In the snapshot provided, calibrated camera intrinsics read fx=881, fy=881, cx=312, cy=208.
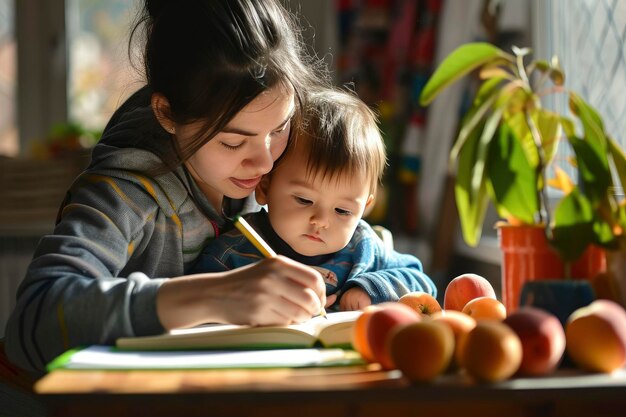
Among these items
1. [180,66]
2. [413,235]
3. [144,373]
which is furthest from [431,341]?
[413,235]

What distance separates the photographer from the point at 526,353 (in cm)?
78

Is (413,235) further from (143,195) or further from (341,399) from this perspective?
(341,399)

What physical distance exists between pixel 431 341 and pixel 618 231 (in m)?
0.30

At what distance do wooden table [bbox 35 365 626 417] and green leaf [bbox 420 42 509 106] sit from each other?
0.36m

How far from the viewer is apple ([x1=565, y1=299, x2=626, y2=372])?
0.78 m

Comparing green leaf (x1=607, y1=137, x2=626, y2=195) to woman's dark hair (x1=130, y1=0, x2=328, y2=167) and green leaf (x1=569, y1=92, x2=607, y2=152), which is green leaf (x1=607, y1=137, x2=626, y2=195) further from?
woman's dark hair (x1=130, y1=0, x2=328, y2=167)

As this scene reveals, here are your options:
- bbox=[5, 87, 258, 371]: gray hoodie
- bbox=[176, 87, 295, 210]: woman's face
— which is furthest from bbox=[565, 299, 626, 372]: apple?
bbox=[176, 87, 295, 210]: woman's face

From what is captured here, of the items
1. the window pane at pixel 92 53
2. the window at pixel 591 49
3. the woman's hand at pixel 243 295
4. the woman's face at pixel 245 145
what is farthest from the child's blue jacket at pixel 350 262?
the window pane at pixel 92 53

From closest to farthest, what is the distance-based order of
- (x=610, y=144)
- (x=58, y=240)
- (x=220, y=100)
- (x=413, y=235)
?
(x=610, y=144), (x=58, y=240), (x=220, y=100), (x=413, y=235)

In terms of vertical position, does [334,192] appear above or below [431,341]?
above

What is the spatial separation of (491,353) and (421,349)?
2.3 inches

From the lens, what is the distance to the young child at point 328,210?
132cm

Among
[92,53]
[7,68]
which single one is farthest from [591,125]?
[7,68]

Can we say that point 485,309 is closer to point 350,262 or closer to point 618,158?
point 618,158
